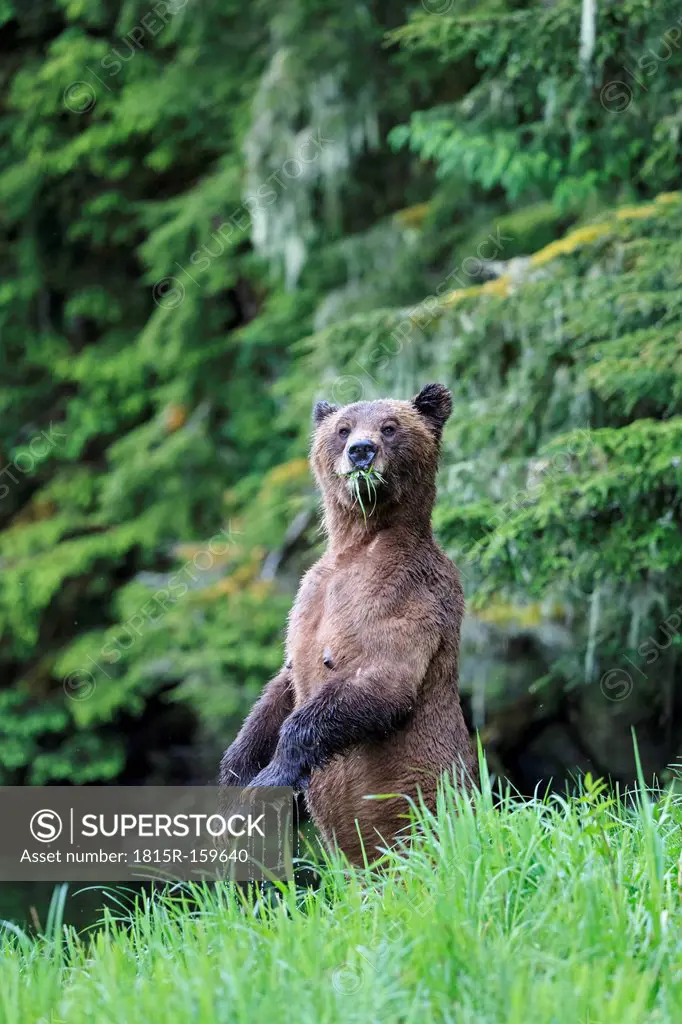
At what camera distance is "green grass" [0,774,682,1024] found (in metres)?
3.09

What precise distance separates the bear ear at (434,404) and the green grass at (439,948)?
1566 millimetres

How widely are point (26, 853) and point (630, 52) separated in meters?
5.40

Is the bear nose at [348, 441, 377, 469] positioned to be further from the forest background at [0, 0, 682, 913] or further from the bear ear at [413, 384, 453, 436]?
the forest background at [0, 0, 682, 913]

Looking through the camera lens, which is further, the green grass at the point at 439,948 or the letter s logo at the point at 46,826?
the letter s logo at the point at 46,826

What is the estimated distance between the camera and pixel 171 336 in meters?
14.2

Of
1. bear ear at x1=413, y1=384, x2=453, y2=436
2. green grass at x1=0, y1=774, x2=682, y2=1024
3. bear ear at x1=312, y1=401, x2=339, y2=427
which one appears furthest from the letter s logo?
bear ear at x1=413, y1=384, x2=453, y2=436

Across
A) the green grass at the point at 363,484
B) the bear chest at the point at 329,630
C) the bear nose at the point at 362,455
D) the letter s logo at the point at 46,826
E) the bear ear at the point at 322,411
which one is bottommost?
the letter s logo at the point at 46,826

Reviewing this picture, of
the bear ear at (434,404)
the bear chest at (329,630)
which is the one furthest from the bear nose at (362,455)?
the bear ear at (434,404)

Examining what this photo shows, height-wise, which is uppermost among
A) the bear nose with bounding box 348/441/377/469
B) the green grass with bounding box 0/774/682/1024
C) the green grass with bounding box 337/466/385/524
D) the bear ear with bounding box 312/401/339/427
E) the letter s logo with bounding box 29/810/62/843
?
the bear ear with bounding box 312/401/339/427

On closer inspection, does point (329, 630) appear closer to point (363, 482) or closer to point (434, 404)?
point (363, 482)

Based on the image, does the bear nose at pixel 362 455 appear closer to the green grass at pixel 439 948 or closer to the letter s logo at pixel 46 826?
the green grass at pixel 439 948

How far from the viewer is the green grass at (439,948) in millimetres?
3094

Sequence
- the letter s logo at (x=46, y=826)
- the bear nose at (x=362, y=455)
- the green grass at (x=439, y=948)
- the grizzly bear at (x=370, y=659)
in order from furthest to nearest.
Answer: the letter s logo at (x=46, y=826), the bear nose at (x=362, y=455), the grizzly bear at (x=370, y=659), the green grass at (x=439, y=948)

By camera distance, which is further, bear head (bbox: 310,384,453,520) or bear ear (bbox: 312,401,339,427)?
bear ear (bbox: 312,401,339,427)
